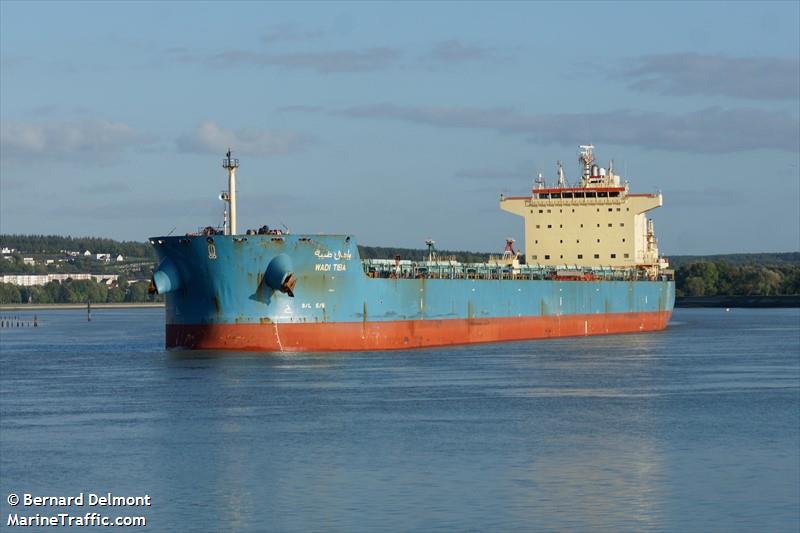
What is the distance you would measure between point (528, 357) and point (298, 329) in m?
6.84

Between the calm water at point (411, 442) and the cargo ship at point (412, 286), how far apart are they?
3.73ft

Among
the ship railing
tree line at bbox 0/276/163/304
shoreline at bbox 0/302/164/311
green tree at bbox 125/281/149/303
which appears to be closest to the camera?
the ship railing

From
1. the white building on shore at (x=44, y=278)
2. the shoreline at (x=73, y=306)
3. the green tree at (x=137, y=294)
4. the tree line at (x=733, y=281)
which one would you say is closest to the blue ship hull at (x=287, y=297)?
the tree line at (x=733, y=281)

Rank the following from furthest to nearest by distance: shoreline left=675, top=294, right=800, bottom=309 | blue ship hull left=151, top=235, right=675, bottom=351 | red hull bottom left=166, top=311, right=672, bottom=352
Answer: shoreline left=675, top=294, right=800, bottom=309
red hull bottom left=166, top=311, right=672, bottom=352
blue ship hull left=151, top=235, right=675, bottom=351

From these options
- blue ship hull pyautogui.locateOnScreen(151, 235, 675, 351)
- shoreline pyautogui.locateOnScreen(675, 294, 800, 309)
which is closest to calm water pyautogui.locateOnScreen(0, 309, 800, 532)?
blue ship hull pyautogui.locateOnScreen(151, 235, 675, 351)

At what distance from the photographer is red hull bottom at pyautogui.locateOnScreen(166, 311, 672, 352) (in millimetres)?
33250

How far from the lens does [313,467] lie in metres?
17.9

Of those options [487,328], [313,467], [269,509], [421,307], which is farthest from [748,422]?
[487,328]

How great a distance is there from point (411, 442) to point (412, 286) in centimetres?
1780

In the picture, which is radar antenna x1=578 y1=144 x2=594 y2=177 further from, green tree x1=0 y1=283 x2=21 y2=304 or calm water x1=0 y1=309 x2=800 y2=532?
green tree x1=0 y1=283 x2=21 y2=304

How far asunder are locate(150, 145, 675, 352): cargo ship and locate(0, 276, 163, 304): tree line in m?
102

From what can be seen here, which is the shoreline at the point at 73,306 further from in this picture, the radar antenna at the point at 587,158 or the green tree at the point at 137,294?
the radar antenna at the point at 587,158

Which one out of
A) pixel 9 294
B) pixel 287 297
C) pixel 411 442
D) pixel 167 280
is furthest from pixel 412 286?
pixel 9 294

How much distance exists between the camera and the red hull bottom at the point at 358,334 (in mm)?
33250
